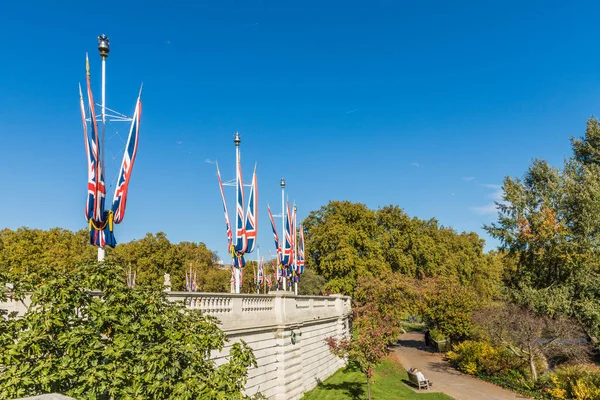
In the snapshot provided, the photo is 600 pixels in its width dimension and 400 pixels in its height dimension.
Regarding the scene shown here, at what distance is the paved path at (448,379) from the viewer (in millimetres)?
23531

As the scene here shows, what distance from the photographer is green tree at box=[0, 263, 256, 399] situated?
234 inches

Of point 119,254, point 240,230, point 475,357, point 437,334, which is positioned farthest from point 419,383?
point 119,254

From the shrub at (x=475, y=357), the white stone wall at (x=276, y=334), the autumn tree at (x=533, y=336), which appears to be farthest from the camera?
the shrub at (x=475, y=357)

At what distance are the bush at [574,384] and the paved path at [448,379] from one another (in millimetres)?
1810

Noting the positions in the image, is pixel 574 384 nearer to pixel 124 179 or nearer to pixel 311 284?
pixel 124 179

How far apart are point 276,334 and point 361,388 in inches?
308

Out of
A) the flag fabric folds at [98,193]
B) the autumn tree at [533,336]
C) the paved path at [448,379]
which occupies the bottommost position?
the paved path at [448,379]

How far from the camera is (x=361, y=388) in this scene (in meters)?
24.1

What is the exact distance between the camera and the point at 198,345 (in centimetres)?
750

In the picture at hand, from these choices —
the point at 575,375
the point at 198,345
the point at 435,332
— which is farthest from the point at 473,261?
the point at 198,345

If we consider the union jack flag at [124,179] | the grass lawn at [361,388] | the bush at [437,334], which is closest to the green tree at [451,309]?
the bush at [437,334]

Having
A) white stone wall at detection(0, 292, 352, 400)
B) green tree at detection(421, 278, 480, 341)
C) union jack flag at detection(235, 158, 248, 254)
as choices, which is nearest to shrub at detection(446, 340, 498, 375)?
green tree at detection(421, 278, 480, 341)

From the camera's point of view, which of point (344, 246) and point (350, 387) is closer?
point (350, 387)

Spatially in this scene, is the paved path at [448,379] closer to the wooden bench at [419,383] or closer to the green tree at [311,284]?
the wooden bench at [419,383]
